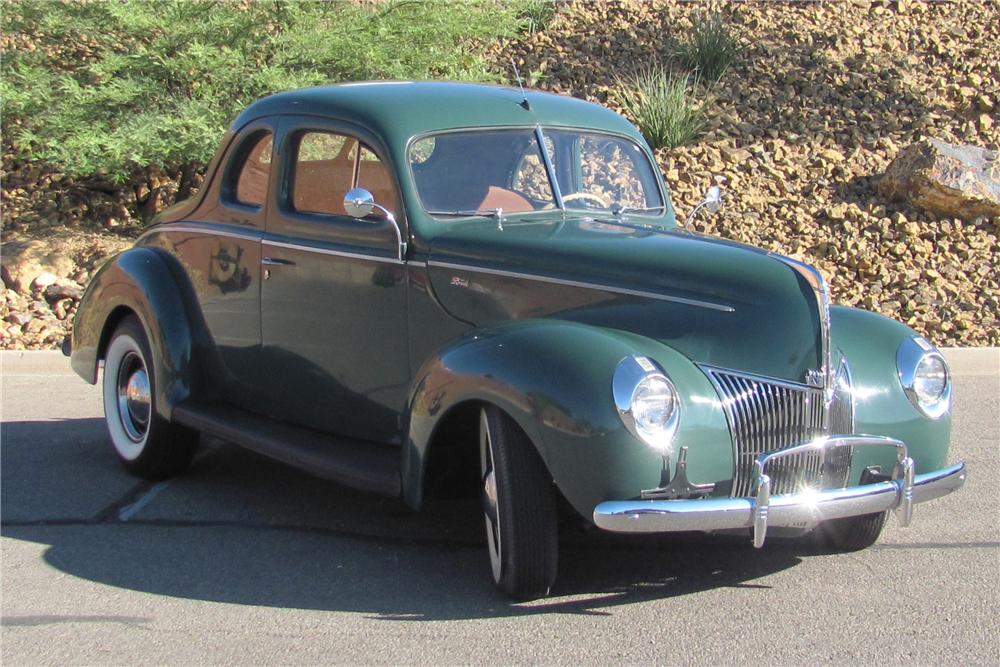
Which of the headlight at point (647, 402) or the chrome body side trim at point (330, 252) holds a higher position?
the chrome body side trim at point (330, 252)

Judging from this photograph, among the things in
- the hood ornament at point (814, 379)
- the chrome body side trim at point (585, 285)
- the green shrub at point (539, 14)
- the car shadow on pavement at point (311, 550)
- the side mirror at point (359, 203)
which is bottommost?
the car shadow on pavement at point (311, 550)

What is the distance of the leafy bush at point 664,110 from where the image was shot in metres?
11.0

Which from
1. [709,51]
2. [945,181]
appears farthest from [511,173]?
[709,51]

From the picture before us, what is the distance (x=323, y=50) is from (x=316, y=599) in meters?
6.72

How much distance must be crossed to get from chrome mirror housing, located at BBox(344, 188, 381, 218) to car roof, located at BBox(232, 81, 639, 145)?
39 centimetres

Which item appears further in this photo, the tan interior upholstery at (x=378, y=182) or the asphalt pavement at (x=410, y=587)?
the tan interior upholstery at (x=378, y=182)

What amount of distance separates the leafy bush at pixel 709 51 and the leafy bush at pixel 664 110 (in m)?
0.56

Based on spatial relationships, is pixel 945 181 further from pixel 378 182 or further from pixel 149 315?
pixel 149 315

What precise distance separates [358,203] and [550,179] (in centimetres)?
91

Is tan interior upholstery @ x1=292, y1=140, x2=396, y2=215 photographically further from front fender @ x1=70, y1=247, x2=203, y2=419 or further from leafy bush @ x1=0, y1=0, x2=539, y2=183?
leafy bush @ x1=0, y1=0, x2=539, y2=183

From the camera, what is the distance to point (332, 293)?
16.8 ft

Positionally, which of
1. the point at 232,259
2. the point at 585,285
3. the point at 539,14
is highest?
the point at 539,14

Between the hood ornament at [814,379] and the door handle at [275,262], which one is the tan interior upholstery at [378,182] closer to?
the door handle at [275,262]

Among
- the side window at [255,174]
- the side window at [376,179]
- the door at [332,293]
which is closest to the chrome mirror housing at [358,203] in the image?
the door at [332,293]
